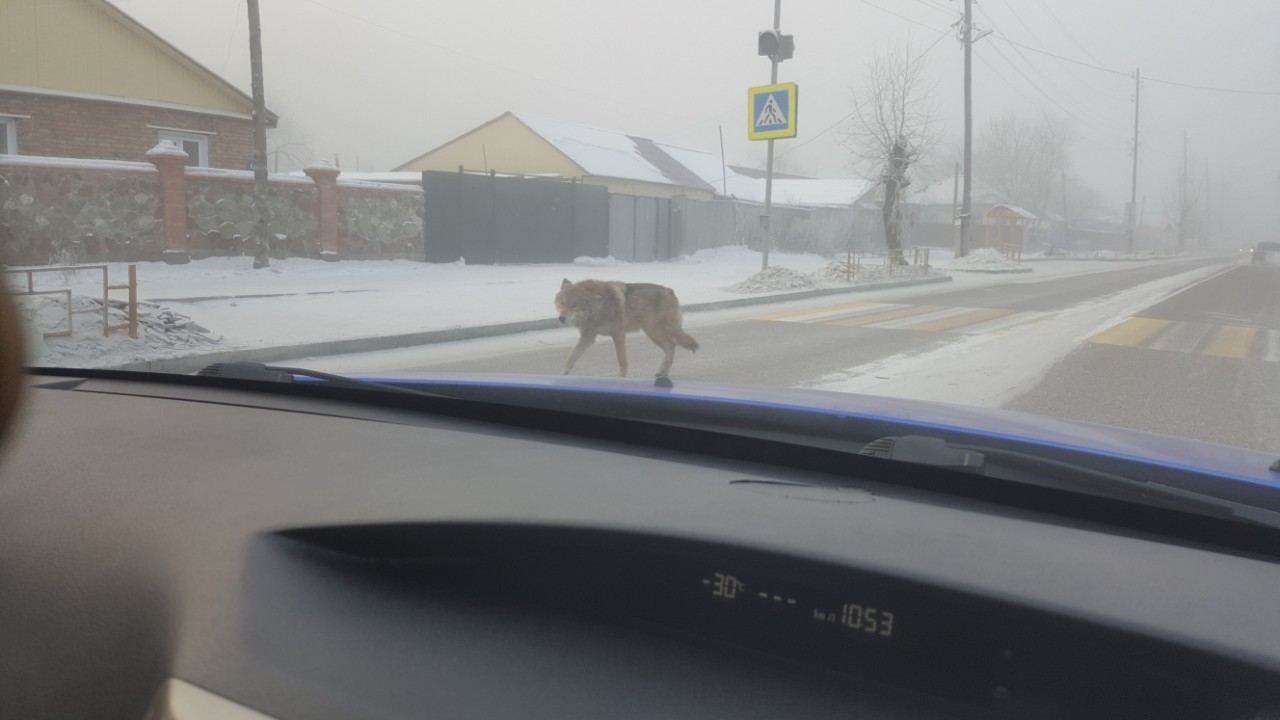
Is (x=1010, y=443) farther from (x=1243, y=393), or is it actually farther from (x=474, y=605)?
(x=1243, y=393)

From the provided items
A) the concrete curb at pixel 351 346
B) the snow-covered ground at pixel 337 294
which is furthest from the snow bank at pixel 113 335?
the concrete curb at pixel 351 346

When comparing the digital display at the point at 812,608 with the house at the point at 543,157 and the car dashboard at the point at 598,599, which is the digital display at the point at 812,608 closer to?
the car dashboard at the point at 598,599

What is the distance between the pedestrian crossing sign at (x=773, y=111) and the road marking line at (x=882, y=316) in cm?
367

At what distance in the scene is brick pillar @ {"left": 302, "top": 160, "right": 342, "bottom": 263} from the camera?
2033 cm

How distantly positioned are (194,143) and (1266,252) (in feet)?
191

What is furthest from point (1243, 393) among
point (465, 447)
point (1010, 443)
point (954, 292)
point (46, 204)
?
point (46, 204)

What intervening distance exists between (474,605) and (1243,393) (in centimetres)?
777

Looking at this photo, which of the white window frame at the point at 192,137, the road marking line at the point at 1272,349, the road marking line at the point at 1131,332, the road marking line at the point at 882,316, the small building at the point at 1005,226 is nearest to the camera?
the road marking line at the point at 1272,349

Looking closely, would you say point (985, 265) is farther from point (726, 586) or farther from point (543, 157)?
point (726, 586)

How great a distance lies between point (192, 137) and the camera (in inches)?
929

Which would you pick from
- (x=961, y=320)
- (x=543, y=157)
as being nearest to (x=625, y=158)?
(x=543, y=157)

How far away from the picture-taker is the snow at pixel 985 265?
3478 centimetres

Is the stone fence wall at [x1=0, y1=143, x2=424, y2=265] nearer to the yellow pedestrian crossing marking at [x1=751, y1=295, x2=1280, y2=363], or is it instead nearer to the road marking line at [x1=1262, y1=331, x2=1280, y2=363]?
the yellow pedestrian crossing marking at [x1=751, y1=295, x2=1280, y2=363]

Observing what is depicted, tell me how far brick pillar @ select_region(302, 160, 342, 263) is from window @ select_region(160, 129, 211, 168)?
188 inches
